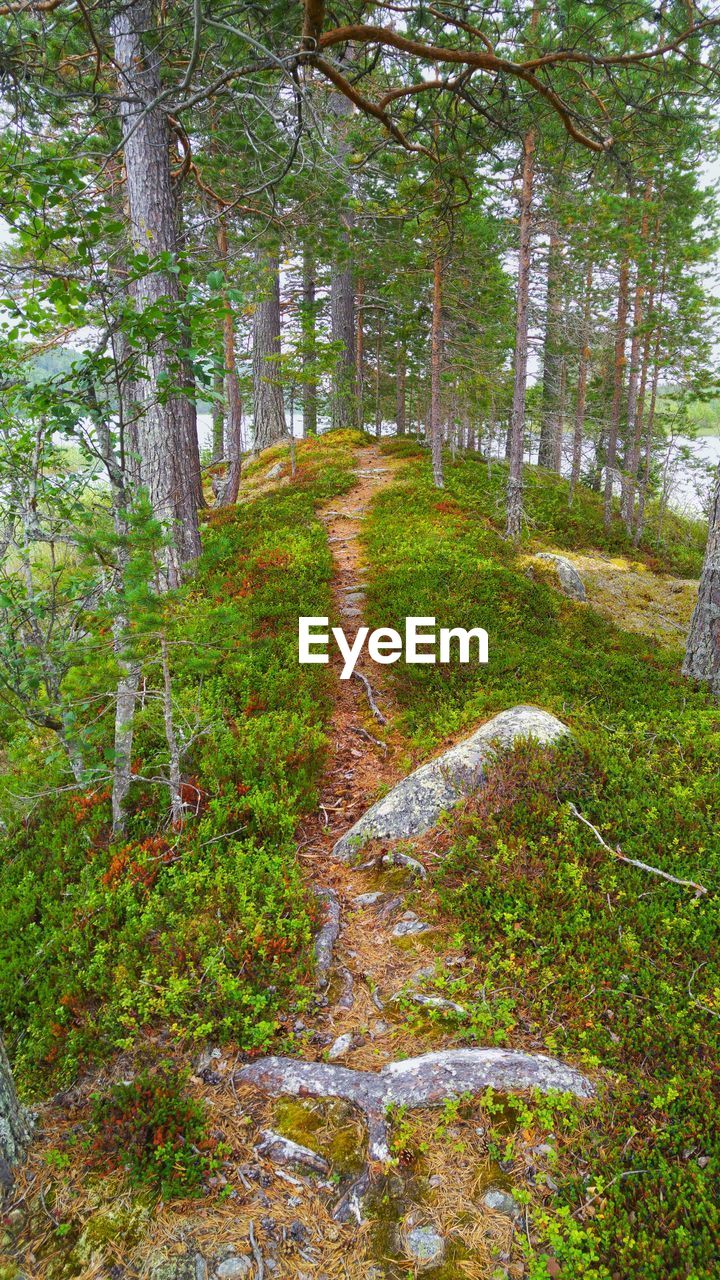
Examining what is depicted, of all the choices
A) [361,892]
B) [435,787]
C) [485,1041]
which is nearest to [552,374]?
[435,787]

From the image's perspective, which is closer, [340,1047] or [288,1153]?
[288,1153]

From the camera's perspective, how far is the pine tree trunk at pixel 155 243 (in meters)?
6.83

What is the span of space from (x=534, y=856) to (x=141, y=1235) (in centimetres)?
306

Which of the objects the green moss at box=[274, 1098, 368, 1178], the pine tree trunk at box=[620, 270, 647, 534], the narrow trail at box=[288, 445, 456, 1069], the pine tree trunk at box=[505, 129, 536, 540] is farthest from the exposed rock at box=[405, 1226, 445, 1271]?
the pine tree trunk at box=[620, 270, 647, 534]

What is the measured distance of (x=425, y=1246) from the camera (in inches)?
100

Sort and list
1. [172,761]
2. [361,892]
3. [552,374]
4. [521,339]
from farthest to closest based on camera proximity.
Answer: [552,374] → [521,339] → [361,892] → [172,761]

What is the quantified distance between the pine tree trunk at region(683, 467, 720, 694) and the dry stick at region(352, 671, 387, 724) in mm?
3689

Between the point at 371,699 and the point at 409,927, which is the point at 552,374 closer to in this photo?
the point at 371,699

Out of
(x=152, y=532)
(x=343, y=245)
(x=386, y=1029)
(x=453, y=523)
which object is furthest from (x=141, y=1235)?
(x=453, y=523)

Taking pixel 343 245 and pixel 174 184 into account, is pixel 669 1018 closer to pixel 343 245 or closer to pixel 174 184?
pixel 343 245

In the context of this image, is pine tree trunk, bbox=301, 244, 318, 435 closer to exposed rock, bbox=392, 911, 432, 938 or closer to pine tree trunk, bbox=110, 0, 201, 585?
pine tree trunk, bbox=110, 0, 201, 585

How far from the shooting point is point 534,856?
4.43m

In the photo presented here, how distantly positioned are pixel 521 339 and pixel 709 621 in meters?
7.69

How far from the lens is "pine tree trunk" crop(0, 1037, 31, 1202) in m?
2.77
